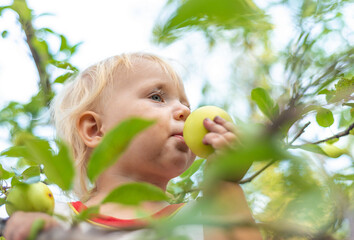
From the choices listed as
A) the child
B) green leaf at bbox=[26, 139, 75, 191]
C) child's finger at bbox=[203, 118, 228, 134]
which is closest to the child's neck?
the child

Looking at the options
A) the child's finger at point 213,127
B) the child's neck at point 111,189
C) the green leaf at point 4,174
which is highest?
the child's finger at point 213,127

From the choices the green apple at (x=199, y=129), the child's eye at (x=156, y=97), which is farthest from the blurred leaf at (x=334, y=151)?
the child's eye at (x=156, y=97)

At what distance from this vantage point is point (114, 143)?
1.71 feet

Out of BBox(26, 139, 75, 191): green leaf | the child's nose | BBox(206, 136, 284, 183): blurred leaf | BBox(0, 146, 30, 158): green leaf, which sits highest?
BBox(206, 136, 284, 183): blurred leaf

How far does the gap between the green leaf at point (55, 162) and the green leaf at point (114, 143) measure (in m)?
0.03

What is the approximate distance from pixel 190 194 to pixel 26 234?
87 centimetres

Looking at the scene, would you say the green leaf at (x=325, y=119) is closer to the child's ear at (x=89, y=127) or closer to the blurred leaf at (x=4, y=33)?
the child's ear at (x=89, y=127)

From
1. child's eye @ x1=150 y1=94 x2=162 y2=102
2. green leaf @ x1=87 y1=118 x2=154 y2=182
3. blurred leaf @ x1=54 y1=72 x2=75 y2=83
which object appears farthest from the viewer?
blurred leaf @ x1=54 y1=72 x2=75 y2=83

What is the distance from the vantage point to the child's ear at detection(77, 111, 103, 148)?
4.56 ft

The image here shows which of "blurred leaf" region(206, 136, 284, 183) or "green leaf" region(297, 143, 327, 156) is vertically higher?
"blurred leaf" region(206, 136, 284, 183)

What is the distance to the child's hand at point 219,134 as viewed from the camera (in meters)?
0.78

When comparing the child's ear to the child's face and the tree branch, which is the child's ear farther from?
the tree branch

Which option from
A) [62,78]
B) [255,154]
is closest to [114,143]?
[255,154]

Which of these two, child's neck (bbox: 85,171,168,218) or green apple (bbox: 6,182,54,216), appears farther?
child's neck (bbox: 85,171,168,218)
